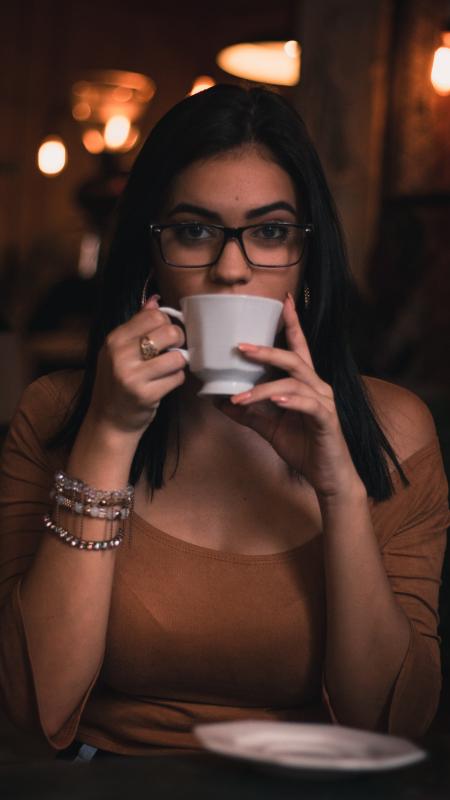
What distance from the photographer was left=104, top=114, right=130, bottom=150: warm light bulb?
6840 mm

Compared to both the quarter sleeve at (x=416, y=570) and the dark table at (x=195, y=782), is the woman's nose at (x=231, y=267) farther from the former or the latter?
the dark table at (x=195, y=782)

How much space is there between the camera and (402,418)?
5.49 ft

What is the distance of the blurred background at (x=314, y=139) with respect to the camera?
4570 mm

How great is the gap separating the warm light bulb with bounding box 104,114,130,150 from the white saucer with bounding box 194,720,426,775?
6169 millimetres

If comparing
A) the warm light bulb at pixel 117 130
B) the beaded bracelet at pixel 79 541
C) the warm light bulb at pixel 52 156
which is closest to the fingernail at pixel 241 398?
the beaded bracelet at pixel 79 541

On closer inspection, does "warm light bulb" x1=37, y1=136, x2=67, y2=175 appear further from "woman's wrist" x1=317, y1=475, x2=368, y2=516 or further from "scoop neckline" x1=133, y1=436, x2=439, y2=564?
"woman's wrist" x1=317, y1=475, x2=368, y2=516

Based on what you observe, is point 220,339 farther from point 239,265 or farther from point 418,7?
point 418,7

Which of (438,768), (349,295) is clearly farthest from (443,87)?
(438,768)

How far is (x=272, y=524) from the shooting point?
1579 millimetres

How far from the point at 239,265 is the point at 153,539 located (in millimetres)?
389

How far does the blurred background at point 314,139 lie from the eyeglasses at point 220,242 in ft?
0.83

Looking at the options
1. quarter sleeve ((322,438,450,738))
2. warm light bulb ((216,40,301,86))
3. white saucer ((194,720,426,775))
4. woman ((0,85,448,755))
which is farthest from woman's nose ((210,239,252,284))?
warm light bulb ((216,40,301,86))

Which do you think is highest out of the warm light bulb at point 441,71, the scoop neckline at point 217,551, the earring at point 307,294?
the warm light bulb at point 441,71

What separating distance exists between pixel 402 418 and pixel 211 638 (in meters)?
0.43
